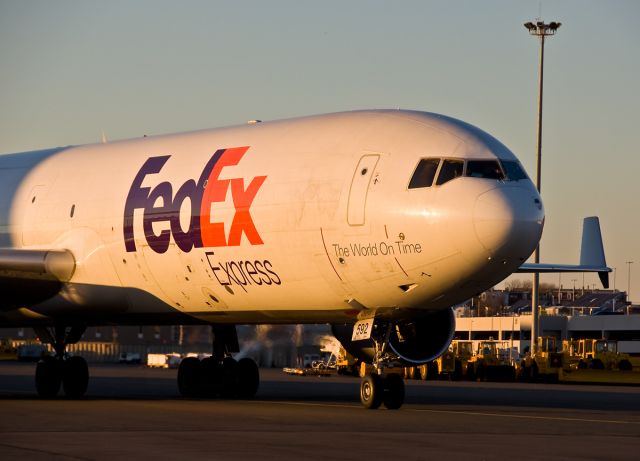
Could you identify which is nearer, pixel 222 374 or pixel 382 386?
pixel 382 386

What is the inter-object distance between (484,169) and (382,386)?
4.51m

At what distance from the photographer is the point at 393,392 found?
23.8 meters

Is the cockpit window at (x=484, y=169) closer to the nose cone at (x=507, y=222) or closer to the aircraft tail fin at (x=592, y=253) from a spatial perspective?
the nose cone at (x=507, y=222)

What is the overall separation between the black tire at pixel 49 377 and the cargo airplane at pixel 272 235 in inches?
1.9

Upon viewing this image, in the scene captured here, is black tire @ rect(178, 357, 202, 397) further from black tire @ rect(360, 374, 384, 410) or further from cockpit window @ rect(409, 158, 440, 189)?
cockpit window @ rect(409, 158, 440, 189)

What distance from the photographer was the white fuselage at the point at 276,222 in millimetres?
22438

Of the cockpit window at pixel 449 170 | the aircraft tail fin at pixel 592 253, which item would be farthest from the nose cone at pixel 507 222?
the aircraft tail fin at pixel 592 253

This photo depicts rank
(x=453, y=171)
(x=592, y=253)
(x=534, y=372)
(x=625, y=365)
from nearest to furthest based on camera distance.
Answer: (x=453, y=171)
(x=592, y=253)
(x=534, y=372)
(x=625, y=365)

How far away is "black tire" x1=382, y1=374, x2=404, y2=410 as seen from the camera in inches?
936

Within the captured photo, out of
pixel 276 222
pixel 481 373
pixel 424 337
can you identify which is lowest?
pixel 481 373

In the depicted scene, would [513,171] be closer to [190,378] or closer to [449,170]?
[449,170]

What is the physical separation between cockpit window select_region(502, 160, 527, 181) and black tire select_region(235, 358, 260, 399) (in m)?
10.4

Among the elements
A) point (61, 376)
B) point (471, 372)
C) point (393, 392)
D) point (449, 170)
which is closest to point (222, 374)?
point (61, 376)

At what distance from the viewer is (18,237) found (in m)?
30.8
